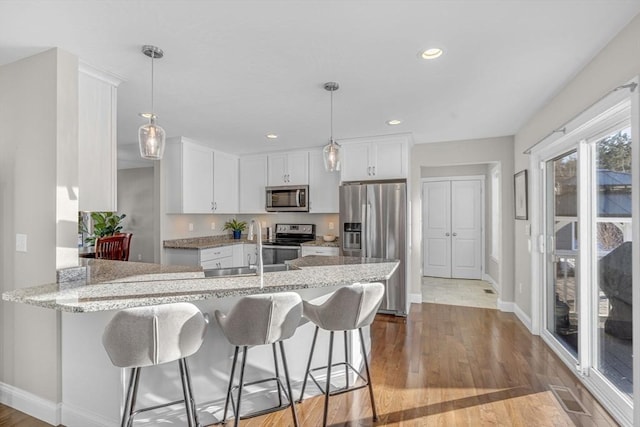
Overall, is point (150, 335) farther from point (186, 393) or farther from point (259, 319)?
point (259, 319)

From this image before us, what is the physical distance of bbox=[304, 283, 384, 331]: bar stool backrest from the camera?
5.99 feet

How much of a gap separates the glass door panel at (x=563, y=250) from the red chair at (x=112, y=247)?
4.97m

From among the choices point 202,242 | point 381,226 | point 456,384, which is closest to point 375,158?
point 381,226

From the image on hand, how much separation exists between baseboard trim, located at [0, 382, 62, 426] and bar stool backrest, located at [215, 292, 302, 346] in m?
1.36

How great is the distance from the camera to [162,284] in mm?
1910

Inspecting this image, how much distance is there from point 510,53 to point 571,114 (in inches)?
37.7

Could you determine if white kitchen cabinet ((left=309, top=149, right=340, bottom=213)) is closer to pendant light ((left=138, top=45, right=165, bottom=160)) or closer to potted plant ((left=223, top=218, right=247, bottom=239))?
potted plant ((left=223, top=218, right=247, bottom=239))

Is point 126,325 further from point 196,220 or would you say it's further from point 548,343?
point 196,220

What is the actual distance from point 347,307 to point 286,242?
3.22 metres

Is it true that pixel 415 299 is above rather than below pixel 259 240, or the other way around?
below

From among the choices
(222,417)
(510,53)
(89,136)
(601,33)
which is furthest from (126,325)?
(601,33)

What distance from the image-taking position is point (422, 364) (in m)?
2.80

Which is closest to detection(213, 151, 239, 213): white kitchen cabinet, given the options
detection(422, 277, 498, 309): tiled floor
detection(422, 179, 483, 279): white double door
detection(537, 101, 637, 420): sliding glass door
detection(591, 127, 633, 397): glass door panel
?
detection(422, 277, 498, 309): tiled floor

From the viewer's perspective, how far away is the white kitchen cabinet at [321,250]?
450 centimetres
